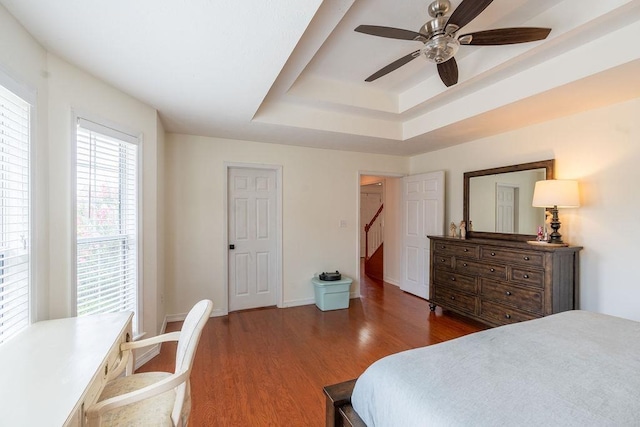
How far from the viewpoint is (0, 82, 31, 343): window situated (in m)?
1.36

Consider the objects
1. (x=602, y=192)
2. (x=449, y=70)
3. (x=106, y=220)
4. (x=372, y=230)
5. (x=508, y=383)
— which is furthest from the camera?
(x=372, y=230)

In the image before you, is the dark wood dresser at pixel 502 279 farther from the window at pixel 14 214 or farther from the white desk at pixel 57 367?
the window at pixel 14 214

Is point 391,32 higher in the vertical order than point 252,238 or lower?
higher

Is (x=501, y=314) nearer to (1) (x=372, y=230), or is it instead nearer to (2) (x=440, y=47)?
(2) (x=440, y=47)

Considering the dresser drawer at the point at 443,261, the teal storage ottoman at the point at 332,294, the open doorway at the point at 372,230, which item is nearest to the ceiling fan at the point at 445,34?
the dresser drawer at the point at 443,261

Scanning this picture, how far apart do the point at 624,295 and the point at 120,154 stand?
4316mm

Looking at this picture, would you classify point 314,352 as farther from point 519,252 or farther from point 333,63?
point 333,63

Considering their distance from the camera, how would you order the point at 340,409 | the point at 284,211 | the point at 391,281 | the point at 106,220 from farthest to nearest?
the point at 391,281 → the point at 284,211 → the point at 106,220 → the point at 340,409

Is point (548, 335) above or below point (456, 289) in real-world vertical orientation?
above

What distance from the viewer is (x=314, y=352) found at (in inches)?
105

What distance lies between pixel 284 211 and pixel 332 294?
1303 millimetres

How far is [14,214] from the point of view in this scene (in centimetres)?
144

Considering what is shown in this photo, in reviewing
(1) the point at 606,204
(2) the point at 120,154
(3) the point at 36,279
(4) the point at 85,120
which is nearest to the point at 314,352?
(3) the point at 36,279

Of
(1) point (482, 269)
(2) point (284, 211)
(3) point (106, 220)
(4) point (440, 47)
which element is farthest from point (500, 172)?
(3) point (106, 220)
